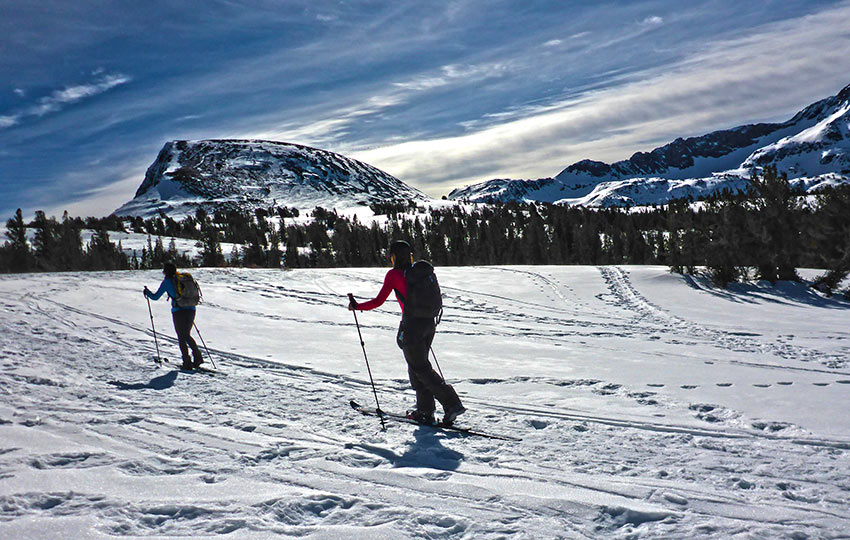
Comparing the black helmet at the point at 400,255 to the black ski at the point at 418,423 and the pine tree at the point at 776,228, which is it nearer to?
the black ski at the point at 418,423

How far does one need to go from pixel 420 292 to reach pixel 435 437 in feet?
5.84

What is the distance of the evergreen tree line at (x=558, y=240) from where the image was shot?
2223 centimetres

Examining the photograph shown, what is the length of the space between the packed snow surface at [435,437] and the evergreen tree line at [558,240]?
30.1 feet

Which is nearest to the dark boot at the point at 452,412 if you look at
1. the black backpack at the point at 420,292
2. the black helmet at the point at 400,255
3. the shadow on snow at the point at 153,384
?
the black backpack at the point at 420,292

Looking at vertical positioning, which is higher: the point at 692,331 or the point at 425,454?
the point at 425,454

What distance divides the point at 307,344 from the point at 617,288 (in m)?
15.7

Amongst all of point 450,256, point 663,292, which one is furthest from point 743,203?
point 450,256

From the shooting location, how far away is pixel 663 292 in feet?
70.3

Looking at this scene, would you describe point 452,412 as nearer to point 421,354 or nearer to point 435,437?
point 435,437

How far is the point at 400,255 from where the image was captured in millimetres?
6250

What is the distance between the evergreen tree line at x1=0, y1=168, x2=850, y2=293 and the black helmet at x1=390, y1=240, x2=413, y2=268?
2073 centimetres

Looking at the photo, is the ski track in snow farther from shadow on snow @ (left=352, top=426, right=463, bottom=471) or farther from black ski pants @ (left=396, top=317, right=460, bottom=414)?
shadow on snow @ (left=352, top=426, right=463, bottom=471)

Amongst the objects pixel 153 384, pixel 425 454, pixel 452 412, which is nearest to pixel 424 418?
pixel 452 412

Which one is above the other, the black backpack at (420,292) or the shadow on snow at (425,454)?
the black backpack at (420,292)
